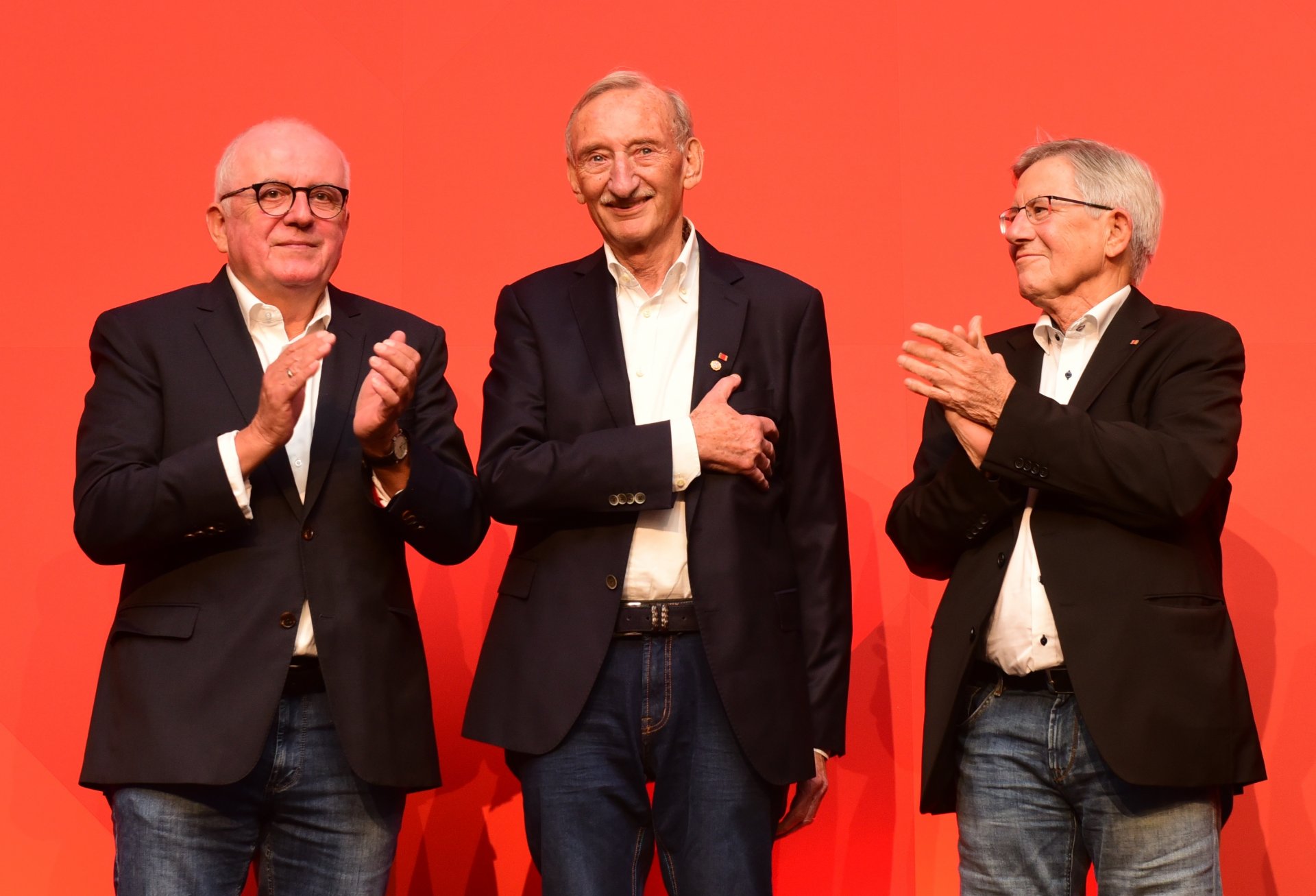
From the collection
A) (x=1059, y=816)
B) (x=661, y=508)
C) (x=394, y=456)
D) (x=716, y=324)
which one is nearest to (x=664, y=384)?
(x=716, y=324)

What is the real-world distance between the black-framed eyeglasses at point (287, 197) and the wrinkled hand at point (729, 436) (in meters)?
0.81

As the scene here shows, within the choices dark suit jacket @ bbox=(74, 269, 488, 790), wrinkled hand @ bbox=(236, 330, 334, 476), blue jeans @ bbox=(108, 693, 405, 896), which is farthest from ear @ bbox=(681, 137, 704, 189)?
blue jeans @ bbox=(108, 693, 405, 896)

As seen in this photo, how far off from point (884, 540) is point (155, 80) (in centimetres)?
225

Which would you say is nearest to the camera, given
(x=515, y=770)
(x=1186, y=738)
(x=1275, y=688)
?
(x=1186, y=738)

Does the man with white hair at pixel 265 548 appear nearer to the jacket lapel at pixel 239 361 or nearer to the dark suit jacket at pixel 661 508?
the jacket lapel at pixel 239 361

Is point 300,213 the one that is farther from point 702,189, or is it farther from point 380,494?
point 702,189

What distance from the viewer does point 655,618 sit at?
8.55 feet

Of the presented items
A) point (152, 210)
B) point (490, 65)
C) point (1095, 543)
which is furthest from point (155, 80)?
point (1095, 543)

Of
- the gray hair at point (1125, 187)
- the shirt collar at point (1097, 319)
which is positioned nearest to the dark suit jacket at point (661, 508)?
the shirt collar at point (1097, 319)

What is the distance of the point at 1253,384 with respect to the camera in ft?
12.5

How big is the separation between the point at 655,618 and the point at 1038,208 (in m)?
1.09

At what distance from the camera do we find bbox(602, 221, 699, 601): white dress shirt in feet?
8.65

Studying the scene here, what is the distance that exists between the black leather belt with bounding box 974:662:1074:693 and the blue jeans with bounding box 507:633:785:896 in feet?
1.39

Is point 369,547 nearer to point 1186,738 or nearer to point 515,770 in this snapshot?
point 515,770
